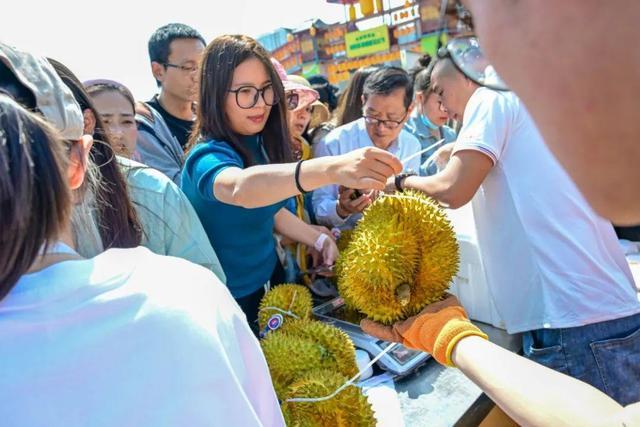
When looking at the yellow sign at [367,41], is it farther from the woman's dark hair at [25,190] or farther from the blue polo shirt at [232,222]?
the woman's dark hair at [25,190]

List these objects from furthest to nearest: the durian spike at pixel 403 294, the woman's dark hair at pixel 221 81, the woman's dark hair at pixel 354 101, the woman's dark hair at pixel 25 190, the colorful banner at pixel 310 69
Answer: the colorful banner at pixel 310 69 < the woman's dark hair at pixel 354 101 < the woman's dark hair at pixel 221 81 < the durian spike at pixel 403 294 < the woman's dark hair at pixel 25 190

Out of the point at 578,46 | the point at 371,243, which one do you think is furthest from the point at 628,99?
the point at 371,243

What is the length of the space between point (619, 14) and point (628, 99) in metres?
0.07

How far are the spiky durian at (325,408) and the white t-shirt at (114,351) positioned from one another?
434 millimetres

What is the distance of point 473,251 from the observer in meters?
1.54

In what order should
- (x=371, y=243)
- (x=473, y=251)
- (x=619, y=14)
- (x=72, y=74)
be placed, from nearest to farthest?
(x=619, y=14)
(x=72, y=74)
(x=371, y=243)
(x=473, y=251)

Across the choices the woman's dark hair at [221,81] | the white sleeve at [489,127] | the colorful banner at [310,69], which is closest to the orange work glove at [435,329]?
the white sleeve at [489,127]

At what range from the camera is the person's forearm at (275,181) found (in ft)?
3.85

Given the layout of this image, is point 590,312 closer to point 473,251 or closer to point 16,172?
point 473,251

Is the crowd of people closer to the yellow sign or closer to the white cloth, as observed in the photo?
the white cloth

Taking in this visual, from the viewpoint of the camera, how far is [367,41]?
13.3 m

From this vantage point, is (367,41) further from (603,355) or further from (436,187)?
(603,355)

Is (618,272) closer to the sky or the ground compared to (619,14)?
closer to the ground

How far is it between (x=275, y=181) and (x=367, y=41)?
43.9 ft
